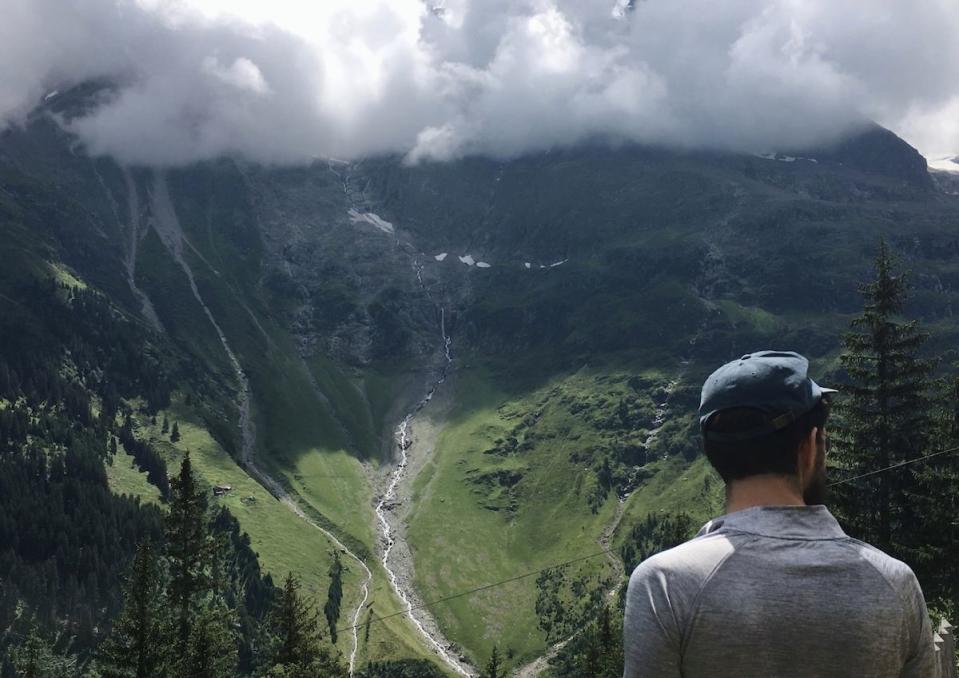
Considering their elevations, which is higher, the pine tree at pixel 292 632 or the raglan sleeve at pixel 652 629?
the raglan sleeve at pixel 652 629

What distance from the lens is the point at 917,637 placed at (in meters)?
4.49

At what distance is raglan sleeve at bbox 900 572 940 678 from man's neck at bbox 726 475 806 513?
0.74 meters

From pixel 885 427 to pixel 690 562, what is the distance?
32523 mm

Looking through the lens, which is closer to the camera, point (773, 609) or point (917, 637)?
point (773, 609)

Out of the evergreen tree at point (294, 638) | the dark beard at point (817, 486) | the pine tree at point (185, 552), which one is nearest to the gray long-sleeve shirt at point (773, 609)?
the dark beard at point (817, 486)

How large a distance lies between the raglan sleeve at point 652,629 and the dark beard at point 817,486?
45.0 inches

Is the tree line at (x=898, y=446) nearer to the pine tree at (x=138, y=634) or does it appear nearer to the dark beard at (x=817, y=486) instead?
the dark beard at (x=817, y=486)

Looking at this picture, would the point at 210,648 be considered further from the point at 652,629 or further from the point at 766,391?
the point at 766,391

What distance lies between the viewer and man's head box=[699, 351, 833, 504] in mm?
4777

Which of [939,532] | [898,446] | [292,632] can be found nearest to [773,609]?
[939,532]

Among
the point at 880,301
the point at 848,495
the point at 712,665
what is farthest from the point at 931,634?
the point at 880,301

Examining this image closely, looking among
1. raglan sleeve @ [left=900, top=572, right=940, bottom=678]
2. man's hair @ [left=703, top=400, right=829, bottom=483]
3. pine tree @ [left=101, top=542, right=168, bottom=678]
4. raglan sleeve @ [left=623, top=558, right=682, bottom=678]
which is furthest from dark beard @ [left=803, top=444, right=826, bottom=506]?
pine tree @ [left=101, top=542, right=168, bottom=678]

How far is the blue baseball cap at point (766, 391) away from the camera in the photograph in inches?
187

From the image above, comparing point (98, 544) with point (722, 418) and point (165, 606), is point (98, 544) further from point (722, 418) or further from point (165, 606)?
point (722, 418)
